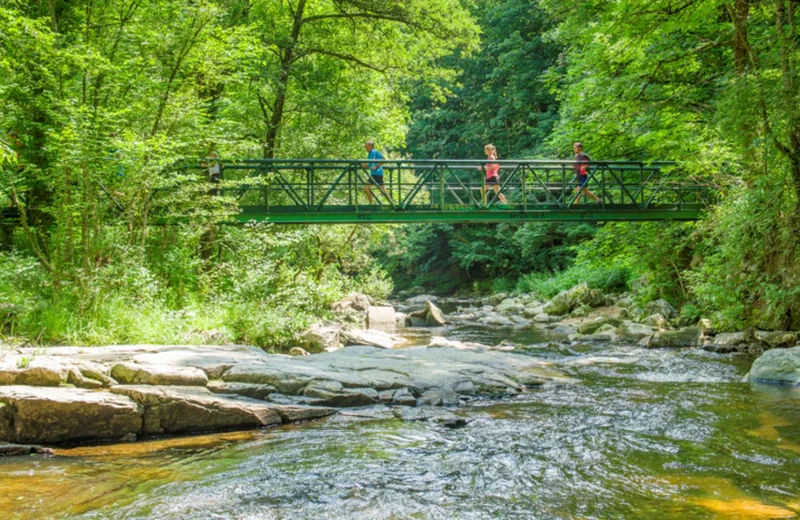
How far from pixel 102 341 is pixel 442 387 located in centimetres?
455

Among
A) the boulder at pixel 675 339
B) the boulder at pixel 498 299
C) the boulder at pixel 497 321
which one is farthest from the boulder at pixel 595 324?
the boulder at pixel 498 299

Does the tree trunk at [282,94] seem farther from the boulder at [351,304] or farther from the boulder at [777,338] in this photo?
the boulder at [777,338]

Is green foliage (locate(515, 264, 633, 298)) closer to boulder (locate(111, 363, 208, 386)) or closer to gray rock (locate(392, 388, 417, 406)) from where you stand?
gray rock (locate(392, 388, 417, 406))

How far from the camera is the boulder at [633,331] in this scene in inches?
502

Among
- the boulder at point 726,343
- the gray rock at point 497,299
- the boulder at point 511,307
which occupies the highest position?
the boulder at point 726,343

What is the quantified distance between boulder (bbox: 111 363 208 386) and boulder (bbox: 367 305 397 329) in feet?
34.8

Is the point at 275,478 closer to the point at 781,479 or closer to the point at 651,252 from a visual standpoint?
the point at 781,479

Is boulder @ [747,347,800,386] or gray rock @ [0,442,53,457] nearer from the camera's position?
gray rock @ [0,442,53,457]

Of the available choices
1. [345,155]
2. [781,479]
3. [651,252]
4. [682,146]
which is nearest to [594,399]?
[781,479]

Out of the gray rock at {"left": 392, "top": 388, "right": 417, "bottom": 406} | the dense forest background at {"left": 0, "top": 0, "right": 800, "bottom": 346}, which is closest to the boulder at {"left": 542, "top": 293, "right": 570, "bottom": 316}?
the dense forest background at {"left": 0, "top": 0, "right": 800, "bottom": 346}

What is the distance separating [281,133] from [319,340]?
7284 millimetres

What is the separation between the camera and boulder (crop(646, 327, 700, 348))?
1158 cm

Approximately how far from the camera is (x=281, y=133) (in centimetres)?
1673

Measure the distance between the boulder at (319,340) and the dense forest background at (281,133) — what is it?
1.13 ft
